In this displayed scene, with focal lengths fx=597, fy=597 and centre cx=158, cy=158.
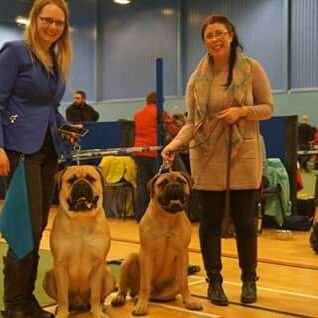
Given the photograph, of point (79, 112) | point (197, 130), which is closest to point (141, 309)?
point (197, 130)

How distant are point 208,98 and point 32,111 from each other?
3.24 ft

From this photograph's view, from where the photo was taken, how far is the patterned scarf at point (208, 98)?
321 cm

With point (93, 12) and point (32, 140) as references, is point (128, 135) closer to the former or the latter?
point (32, 140)

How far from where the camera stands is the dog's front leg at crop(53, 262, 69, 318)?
2928 millimetres

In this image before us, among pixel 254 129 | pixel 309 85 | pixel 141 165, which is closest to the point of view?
pixel 254 129

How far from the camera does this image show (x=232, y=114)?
312 cm

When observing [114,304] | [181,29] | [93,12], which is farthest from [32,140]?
[93,12]

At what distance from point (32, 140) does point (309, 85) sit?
39.8ft

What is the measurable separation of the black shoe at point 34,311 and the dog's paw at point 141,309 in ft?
1.43

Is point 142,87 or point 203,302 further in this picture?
point 142,87

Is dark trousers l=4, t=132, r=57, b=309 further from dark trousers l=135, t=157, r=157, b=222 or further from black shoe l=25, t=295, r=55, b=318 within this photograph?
dark trousers l=135, t=157, r=157, b=222

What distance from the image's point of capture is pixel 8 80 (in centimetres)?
272

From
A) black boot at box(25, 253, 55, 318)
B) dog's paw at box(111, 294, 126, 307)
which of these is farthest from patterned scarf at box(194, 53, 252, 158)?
black boot at box(25, 253, 55, 318)

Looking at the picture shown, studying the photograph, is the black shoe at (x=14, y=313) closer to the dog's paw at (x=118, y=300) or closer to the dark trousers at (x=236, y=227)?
the dog's paw at (x=118, y=300)
